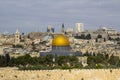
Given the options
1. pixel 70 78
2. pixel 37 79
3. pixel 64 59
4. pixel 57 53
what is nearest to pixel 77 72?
pixel 70 78

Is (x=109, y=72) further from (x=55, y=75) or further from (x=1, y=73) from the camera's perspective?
(x=1, y=73)

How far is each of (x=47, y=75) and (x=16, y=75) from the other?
1885 mm

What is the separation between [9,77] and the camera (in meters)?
33.9

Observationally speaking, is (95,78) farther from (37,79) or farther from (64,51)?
(64,51)

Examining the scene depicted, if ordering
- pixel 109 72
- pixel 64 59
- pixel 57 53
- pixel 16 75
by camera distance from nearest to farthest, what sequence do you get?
1. pixel 16 75
2. pixel 109 72
3. pixel 64 59
4. pixel 57 53

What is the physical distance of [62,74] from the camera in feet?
114

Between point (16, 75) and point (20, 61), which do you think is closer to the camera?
point (16, 75)

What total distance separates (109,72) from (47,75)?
14.2ft

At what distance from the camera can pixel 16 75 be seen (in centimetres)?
3388

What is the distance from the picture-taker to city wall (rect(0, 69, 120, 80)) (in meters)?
33.9

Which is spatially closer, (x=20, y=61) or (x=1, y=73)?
(x=1, y=73)

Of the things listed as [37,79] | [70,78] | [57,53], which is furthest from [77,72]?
[57,53]

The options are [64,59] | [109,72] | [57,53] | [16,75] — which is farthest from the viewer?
[57,53]

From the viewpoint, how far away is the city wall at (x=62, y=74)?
111 ft
